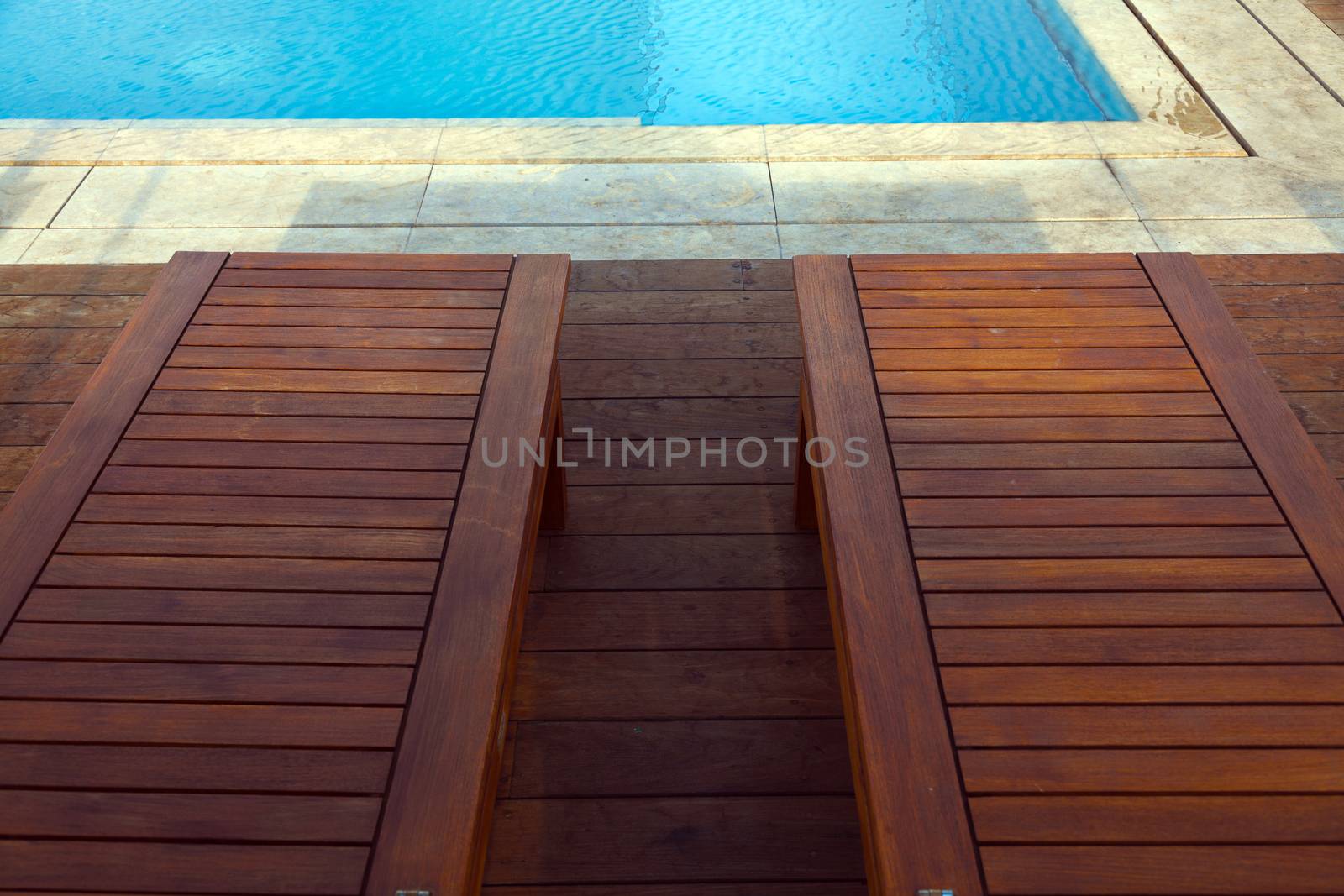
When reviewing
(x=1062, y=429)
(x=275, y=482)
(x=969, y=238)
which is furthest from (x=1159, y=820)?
(x=969, y=238)

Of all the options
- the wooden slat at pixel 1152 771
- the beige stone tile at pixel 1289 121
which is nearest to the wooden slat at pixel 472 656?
the wooden slat at pixel 1152 771

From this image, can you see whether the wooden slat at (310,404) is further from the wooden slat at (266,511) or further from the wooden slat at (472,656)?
the wooden slat at (266,511)

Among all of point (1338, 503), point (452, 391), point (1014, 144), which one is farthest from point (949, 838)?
point (1014, 144)

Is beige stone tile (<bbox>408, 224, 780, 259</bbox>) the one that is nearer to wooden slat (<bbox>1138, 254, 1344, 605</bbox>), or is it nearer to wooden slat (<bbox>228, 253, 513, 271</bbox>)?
wooden slat (<bbox>228, 253, 513, 271</bbox>)

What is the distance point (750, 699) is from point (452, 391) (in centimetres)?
79

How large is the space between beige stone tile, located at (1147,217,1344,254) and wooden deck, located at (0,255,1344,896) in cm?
14

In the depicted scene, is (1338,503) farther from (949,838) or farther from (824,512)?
(949,838)

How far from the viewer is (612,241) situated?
11.1 feet

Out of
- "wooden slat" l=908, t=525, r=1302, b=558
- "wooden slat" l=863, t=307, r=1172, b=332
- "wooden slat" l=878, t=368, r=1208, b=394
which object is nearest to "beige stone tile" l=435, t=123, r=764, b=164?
"wooden slat" l=863, t=307, r=1172, b=332

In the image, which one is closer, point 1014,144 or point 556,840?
point 556,840

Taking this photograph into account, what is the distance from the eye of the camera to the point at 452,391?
2.00m

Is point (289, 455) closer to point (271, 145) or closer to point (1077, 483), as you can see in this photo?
point (1077, 483)

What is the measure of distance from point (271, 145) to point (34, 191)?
2.54ft

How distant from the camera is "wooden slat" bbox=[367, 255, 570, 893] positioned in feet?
4.25
